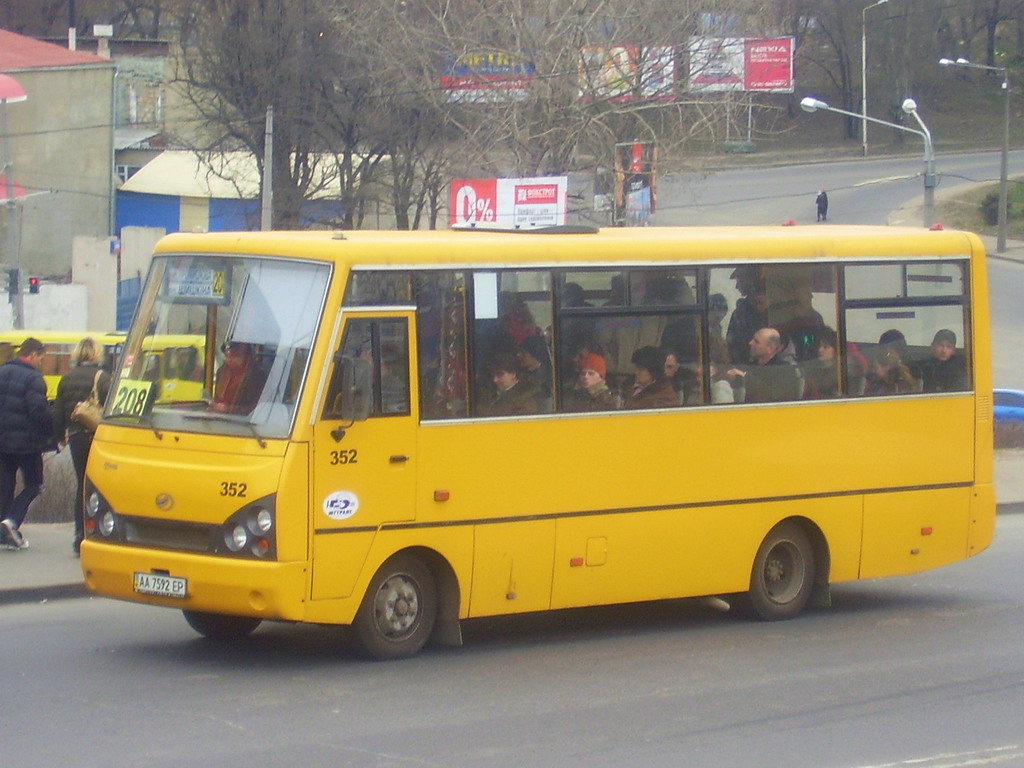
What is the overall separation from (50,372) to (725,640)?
24.1 meters

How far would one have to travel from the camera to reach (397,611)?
9039 mm

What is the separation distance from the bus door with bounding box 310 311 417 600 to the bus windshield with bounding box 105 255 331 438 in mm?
247

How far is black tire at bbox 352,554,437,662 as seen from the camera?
29.0 feet

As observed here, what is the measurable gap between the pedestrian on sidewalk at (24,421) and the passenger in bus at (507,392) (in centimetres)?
437

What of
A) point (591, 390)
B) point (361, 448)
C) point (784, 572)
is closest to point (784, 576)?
point (784, 572)

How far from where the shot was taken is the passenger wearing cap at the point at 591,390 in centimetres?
961

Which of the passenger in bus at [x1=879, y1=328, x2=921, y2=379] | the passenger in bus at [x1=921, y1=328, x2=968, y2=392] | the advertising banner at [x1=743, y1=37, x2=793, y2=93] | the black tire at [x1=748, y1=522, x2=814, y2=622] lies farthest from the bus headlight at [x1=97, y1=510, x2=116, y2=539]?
the advertising banner at [x1=743, y1=37, x2=793, y2=93]

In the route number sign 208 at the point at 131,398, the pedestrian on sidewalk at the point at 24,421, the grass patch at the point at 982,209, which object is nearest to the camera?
the route number sign 208 at the point at 131,398

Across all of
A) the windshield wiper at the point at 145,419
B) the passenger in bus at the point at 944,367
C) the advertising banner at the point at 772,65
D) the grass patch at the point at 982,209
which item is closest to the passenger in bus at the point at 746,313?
the passenger in bus at the point at 944,367

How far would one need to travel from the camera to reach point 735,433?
10297 mm

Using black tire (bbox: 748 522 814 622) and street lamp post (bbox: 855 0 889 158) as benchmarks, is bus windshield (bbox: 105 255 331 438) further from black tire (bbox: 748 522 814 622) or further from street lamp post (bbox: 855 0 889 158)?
street lamp post (bbox: 855 0 889 158)

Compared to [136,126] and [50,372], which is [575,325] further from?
[136,126]

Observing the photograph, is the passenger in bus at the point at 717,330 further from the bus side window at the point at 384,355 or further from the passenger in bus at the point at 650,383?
the bus side window at the point at 384,355

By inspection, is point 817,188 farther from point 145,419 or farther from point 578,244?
point 145,419
